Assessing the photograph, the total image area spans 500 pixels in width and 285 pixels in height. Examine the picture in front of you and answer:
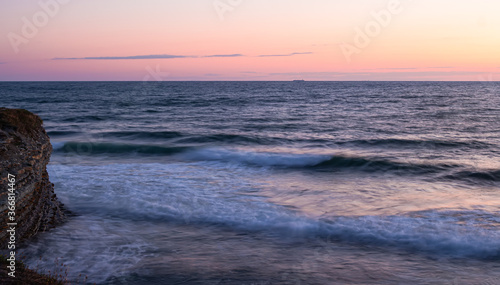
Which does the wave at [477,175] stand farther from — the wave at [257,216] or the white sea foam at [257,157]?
the white sea foam at [257,157]

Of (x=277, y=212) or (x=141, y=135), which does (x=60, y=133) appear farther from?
(x=277, y=212)

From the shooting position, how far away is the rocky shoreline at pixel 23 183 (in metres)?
6.88

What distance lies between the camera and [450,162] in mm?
16344

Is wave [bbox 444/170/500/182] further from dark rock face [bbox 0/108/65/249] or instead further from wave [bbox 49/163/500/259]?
dark rock face [bbox 0/108/65/249]

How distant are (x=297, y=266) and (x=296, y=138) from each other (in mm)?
16831

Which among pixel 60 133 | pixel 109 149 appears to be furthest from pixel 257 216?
pixel 60 133

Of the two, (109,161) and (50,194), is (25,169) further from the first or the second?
(109,161)

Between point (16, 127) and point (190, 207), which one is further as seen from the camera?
point (190, 207)

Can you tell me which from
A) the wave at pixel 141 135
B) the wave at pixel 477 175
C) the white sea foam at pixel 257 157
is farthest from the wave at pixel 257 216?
the wave at pixel 141 135

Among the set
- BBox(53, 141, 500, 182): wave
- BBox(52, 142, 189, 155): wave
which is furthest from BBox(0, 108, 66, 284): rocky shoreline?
BBox(52, 142, 189, 155): wave

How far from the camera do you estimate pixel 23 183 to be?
7.33m

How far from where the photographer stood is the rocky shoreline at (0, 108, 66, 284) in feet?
22.6

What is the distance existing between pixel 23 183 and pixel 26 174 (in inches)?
9.8

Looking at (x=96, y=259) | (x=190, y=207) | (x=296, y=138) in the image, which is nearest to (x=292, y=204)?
(x=190, y=207)
